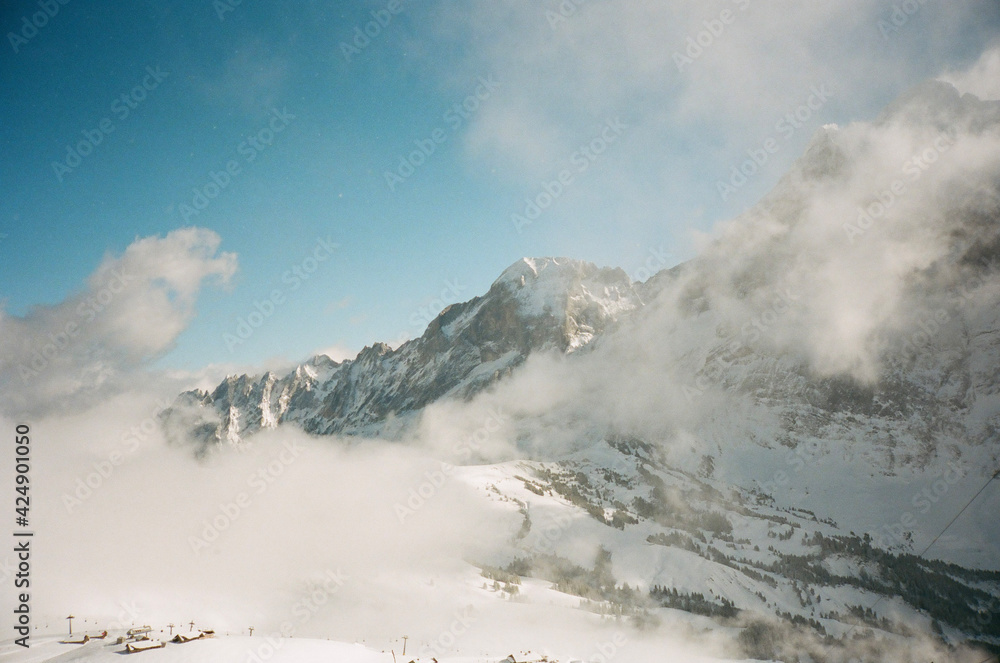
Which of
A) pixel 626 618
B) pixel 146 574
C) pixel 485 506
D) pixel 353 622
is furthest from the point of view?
pixel 485 506

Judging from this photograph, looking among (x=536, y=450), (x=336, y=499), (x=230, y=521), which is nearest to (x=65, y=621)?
(x=230, y=521)

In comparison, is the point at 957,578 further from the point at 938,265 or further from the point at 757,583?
the point at 938,265

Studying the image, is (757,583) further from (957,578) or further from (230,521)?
(230,521)

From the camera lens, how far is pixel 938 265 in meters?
186

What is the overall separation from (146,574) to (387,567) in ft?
86.2

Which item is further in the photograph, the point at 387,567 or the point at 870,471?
the point at 870,471

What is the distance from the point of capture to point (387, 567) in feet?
204

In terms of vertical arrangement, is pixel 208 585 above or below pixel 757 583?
above

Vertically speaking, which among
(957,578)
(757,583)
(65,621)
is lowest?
(957,578)

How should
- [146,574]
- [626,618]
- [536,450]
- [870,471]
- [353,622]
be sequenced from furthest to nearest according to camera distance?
1. [536,450]
2. [870,471]
3. [626,618]
4. [146,574]
5. [353,622]

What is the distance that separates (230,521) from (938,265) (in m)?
249

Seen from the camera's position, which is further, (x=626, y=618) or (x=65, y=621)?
(x=626, y=618)

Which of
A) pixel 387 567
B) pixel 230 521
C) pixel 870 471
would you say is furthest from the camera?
pixel 870 471

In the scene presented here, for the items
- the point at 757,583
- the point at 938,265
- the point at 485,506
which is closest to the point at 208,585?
the point at 485,506
